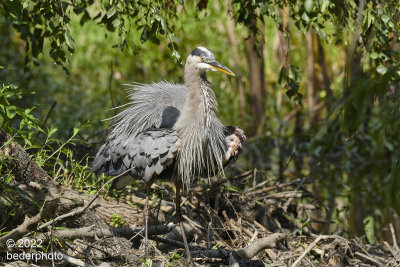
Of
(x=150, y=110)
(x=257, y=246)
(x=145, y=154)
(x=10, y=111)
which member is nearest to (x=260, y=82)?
(x=150, y=110)

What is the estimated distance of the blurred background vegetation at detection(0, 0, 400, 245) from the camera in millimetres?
3785

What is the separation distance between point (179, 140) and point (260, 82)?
6.15 meters

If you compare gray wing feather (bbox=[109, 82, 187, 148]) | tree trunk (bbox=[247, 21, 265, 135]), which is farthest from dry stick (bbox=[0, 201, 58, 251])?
tree trunk (bbox=[247, 21, 265, 135])

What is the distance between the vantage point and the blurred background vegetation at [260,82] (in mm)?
3785

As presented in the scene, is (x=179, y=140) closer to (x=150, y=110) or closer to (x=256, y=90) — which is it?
(x=150, y=110)

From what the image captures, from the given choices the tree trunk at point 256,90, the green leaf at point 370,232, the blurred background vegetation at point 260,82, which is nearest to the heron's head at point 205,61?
the blurred background vegetation at point 260,82

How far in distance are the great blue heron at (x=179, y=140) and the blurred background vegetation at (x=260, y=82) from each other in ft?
0.75

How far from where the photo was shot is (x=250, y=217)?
5027 millimetres

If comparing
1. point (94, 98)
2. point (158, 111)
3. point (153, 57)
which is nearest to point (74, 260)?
point (158, 111)

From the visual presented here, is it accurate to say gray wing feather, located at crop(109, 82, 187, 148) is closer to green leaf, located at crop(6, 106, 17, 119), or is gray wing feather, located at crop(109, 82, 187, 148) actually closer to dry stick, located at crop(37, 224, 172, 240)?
dry stick, located at crop(37, 224, 172, 240)

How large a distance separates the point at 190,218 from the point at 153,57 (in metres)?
6.85

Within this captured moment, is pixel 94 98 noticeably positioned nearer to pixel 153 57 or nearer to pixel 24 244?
pixel 153 57

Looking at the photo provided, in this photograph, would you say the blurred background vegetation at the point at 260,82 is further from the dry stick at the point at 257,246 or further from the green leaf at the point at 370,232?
the dry stick at the point at 257,246

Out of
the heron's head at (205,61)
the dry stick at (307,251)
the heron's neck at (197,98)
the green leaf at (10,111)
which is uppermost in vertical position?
the heron's head at (205,61)
